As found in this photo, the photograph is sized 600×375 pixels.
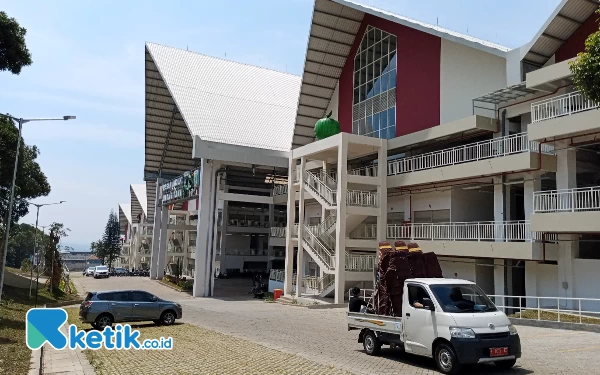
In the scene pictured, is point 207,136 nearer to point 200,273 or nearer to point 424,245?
point 200,273

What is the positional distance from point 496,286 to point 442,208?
17.7ft

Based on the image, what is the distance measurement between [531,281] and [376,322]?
11681 millimetres

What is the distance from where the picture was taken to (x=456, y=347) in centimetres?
1006

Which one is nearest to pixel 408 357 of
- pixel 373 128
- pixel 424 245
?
pixel 424 245

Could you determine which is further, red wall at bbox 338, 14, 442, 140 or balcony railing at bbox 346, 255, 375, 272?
red wall at bbox 338, 14, 442, 140

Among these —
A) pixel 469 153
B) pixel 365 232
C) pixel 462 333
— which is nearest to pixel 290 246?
pixel 365 232

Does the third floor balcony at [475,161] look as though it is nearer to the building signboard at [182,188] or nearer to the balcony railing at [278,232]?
the balcony railing at [278,232]

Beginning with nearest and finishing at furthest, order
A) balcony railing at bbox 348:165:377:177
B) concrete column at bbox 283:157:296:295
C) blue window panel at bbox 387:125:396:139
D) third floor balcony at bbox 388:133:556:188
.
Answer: third floor balcony at bbox 388:133:556:188 < balcony railing at bbox 348:165:377:177 < blue window panel at bbox 387:125:396:139 < concrete column at bbox 283:157:296:295

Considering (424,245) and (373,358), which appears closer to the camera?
(373,358)

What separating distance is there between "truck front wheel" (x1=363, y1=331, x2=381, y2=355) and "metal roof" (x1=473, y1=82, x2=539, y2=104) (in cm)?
1365

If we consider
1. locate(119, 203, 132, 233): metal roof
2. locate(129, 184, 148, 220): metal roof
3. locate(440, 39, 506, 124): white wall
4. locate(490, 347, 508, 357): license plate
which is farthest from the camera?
locate(119, 203, 132, 233): metal roof

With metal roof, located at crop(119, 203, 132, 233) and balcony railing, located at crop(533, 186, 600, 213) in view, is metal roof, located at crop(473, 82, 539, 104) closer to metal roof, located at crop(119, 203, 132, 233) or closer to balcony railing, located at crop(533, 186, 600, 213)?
balcony railing, located at crop(533, 186, 600, 213)

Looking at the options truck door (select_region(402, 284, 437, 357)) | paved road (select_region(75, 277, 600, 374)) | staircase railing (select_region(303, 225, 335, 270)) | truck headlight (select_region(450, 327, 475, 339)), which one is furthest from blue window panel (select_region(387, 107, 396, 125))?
truck headlight (select_region(450, 327, 475, 339))

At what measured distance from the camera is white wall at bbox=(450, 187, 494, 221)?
2631 centimetres
